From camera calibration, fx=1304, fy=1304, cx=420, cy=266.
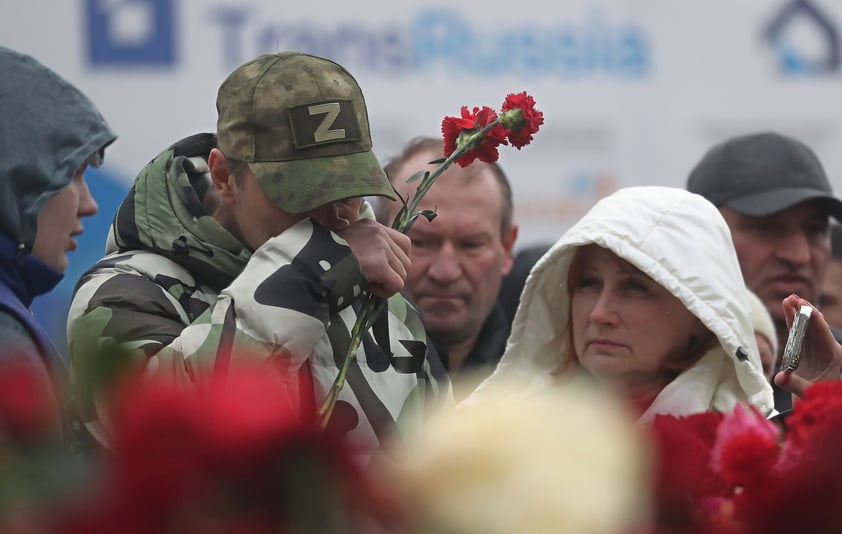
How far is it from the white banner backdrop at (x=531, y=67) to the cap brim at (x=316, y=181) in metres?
3.42

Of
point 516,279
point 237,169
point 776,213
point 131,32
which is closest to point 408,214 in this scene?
point 237,169

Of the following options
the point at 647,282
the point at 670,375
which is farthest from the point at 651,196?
the point at 670,375

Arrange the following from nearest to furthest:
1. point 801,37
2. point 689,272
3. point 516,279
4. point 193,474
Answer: point 193,474, point 689,272, point 516,279, point 801,37

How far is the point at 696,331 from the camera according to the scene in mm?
2711

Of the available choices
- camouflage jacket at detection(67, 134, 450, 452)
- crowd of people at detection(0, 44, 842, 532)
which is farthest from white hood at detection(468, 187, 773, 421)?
camouflage jacket at detection(67, 134, 450, 452)

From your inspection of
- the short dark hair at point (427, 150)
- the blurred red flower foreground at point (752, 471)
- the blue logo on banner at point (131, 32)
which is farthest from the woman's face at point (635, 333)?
the blue logo on banner at point (131, 32)

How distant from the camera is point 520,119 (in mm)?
2020

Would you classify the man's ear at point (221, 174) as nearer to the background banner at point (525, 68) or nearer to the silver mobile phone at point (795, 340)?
the silver mobile phone at point (795, 340)

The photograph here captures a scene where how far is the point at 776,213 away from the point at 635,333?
3.83ft

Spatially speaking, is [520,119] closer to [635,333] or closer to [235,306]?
[235,306]

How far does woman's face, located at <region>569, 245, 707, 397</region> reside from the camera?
2656 mm

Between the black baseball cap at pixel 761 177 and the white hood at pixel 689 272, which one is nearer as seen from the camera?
the white hood at pixel 689 272

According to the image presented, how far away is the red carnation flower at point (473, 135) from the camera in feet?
6.65

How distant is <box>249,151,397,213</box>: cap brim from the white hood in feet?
2.05
